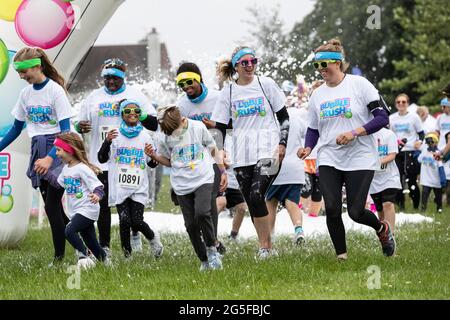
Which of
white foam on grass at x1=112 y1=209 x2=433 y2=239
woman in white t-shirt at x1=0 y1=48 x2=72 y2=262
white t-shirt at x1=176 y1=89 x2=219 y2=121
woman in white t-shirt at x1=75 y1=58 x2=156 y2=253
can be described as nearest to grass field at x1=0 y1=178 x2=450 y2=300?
woman in white t-shirt at x1=75 y1=58 x2=156 y2=253

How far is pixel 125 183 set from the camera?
909cm

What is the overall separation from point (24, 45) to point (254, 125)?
124 inches

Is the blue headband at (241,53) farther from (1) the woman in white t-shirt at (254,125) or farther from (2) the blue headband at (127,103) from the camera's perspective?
(2) the blue headband at (127,103)

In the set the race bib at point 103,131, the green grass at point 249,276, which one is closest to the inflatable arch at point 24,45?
the green grass at point 249,276

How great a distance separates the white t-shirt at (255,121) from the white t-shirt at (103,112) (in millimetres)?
1012

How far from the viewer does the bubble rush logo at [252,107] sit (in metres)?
8.72

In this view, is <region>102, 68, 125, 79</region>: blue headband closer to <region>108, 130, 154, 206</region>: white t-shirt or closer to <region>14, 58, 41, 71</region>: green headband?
<region>108, 130, 154, 206</region>: white t-shirt

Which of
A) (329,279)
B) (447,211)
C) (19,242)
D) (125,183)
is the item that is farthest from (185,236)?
(447,211)

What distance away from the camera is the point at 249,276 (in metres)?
7.41

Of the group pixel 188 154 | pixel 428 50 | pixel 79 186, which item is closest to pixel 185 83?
pixel 188 154

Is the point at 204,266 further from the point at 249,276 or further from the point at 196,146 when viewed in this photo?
the point at 196,146

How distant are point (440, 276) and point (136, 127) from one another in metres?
3.28

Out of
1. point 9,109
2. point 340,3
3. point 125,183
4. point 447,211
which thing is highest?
point 340,3

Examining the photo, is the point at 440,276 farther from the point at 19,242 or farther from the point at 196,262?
the point at 19,242
